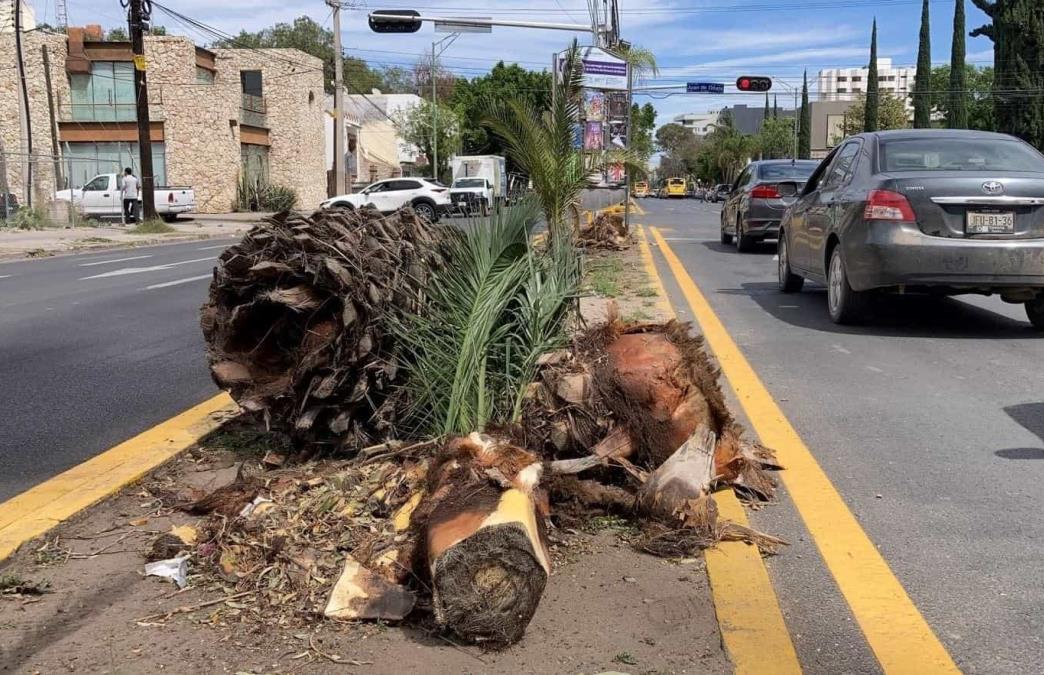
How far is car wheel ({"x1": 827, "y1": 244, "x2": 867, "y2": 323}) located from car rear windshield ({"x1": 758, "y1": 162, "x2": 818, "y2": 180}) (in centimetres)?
836

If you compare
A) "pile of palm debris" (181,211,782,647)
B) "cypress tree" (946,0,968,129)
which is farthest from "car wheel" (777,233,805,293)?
"cypress tree" (946,0,968,129)

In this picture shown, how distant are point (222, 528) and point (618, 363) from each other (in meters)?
1.78

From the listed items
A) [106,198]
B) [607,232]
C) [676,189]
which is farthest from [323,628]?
[676,189]

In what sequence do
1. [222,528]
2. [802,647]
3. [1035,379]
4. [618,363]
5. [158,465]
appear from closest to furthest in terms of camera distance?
[802,647], [222,528], [618,363], [158,465], [1035,379]

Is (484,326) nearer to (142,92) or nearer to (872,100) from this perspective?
(142,92)

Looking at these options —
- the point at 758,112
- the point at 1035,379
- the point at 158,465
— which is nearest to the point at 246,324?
the point at 158,465

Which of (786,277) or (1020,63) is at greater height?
(1020,63)

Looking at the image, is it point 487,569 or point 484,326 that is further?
point 484,326

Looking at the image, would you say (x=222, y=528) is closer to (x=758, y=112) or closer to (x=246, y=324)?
(x=246, y=324)

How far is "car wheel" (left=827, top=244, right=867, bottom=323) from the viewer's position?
8.36 m

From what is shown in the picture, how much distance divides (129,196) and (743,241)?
2365 cm

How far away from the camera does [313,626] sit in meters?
3.17

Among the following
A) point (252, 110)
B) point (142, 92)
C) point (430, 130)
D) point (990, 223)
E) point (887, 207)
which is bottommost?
point (990, 223)

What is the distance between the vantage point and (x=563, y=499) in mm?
3969
